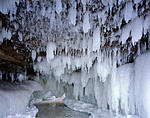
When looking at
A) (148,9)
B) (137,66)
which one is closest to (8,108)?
(137,66)

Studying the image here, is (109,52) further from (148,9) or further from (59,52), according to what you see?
(148,9)

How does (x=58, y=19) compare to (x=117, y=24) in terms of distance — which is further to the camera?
(x=117, y=24)

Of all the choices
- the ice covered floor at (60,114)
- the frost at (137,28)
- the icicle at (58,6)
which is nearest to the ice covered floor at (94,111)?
the ice covered floor at (60,114)

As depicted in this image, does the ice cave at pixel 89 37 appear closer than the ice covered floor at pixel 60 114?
Yes

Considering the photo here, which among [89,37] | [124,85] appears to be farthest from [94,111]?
[89,37]

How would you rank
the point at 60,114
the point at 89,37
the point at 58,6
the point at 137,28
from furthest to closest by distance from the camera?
the point at 60,114 → the point at 89,37 → the point at 137,28 → the point at 58,6

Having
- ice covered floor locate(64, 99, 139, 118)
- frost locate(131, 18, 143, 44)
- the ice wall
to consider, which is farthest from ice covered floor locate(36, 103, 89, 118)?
frost locate(131, 18, 143, 44)

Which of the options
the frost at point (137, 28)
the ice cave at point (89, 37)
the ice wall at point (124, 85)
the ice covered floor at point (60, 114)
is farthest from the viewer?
the ice covered floor at point (60, 114)

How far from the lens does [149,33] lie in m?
4.01

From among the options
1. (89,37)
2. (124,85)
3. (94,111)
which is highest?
(89,37)

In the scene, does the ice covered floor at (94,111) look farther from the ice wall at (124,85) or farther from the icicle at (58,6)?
the icicle at (58,6)

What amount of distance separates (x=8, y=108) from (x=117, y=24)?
5268 mm

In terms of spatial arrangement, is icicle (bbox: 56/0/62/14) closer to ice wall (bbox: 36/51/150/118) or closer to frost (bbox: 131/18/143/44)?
frost (bbox: 131/18/143/44)

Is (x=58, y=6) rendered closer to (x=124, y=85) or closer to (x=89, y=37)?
(x=89, y=37)
